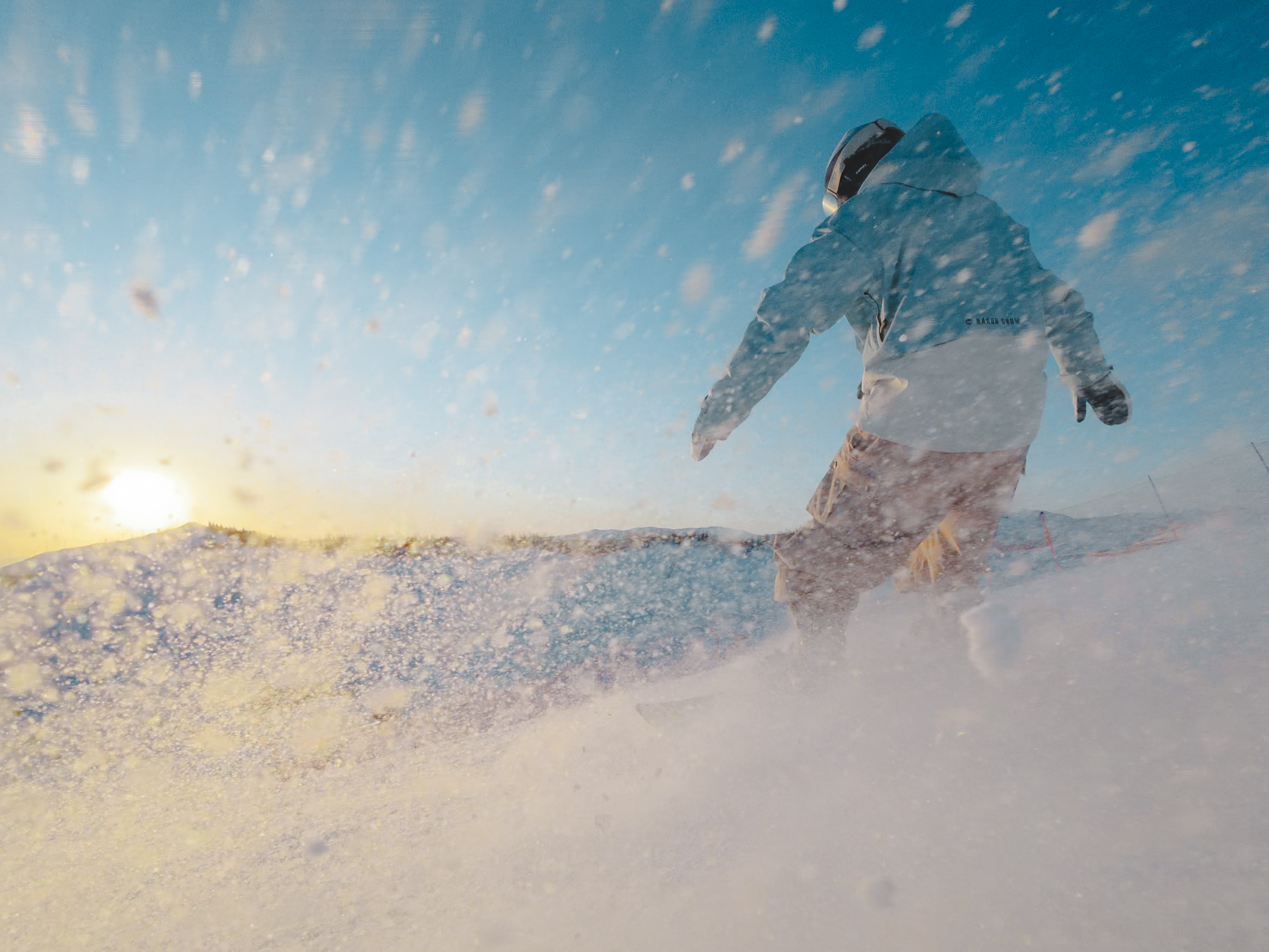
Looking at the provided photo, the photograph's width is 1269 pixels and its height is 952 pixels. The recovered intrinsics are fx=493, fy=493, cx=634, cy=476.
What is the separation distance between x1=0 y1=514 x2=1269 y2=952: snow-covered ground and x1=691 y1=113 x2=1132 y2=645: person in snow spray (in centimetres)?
46

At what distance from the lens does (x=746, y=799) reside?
1.09 m

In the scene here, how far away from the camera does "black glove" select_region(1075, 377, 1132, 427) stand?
1562mm

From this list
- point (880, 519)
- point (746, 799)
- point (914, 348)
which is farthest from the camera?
point (880, 519)

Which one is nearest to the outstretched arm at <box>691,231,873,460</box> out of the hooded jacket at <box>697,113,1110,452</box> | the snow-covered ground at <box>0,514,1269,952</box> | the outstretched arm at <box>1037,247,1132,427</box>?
the hooded jacket at <box>697,113,1110,452</box>

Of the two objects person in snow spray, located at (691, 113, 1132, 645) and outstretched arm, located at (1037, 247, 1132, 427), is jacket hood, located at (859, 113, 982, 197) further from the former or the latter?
outstretched arm, located at (1037, 247, 1132, 427)

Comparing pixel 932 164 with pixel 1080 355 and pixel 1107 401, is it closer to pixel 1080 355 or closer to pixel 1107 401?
pixel 1080 355

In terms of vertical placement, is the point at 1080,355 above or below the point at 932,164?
below

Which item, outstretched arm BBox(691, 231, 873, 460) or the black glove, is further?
the black glove

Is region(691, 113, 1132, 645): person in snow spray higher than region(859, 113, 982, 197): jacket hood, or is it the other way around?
region(859, 113, 982, 197): jacket hood

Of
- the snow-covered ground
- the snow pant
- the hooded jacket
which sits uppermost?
the hooded jacket

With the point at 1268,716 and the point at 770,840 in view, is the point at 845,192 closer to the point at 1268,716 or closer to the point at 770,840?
the point at 1268,716

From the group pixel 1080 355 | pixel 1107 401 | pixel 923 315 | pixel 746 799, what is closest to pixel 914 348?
pixel 923 315

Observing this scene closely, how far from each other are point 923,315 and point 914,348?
88 millimetres

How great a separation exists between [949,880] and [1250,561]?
87.6 inches
